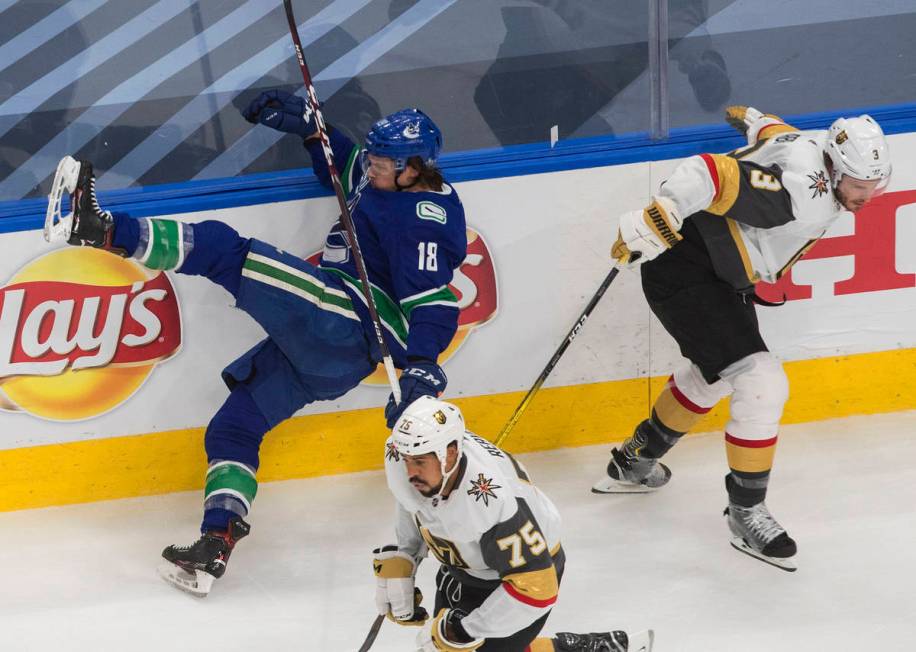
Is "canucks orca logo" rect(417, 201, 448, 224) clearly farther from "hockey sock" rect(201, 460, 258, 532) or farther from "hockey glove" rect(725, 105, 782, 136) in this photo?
"hockey glove" rect(725, 105, 782, 136)

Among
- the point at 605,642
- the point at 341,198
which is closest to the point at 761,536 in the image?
the point at 605,642

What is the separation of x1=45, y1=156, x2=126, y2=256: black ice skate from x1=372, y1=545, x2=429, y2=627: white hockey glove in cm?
113

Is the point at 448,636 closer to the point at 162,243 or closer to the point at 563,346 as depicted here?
the point at 563,346

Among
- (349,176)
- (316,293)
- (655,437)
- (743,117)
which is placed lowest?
(655,437)

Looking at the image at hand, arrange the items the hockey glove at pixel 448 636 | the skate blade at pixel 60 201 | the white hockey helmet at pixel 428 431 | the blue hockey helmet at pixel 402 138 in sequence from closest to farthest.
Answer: the white hockey helmet at pixel 428 431 → the hockey glove at pixel 448 636 → the skate blade at pixel 60 201 → the blue hockey helmet at pixel 402 138

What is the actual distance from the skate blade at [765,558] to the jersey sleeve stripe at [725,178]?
100cm

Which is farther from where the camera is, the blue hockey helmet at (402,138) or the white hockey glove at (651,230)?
the blue hockey helmet at (402,138)

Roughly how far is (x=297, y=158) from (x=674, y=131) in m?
1.18

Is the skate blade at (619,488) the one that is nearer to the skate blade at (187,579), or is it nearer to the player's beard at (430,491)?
the skate blade at (187,579)

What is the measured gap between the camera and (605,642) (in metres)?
3.01

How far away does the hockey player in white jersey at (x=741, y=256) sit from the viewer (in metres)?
3.26

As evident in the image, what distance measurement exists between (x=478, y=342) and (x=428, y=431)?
5.05 ft

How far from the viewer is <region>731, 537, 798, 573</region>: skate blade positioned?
3.51 m

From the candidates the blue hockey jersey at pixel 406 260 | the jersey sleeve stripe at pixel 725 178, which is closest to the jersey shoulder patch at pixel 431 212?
the blue hockey jersey at pixel 406 260
